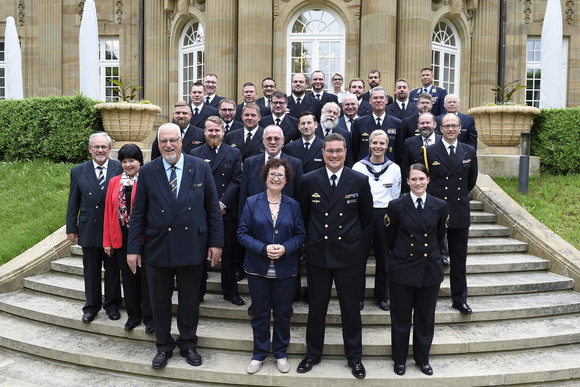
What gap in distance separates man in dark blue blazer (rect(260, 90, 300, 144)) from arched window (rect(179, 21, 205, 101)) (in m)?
9.50

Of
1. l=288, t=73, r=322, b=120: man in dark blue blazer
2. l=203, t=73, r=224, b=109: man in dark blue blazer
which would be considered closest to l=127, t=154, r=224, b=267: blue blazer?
l=288, t=73, r=322, b=120: man in dark blue blazer

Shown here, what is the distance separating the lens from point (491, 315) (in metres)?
5.61

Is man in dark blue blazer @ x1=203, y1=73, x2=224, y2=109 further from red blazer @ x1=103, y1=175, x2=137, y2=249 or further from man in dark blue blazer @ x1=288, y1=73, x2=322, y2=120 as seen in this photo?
red blazer @ x1=103, y1=175, x2=137, y2=249

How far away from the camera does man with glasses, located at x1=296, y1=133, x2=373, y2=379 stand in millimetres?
4598

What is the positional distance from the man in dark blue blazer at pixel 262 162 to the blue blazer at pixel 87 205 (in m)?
1.49

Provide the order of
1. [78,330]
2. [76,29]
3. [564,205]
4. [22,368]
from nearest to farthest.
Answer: [22,368] < [78,330] < [564,205] < [76,29]

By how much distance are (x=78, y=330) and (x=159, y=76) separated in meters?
12.0

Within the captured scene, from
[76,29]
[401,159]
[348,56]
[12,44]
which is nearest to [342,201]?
[401,159]

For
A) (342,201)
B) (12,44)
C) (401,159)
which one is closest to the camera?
(342,201)

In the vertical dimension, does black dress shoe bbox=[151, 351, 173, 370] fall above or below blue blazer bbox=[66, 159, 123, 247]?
below

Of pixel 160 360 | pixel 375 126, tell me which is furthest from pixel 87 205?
pixel 375 126

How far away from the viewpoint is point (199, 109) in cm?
738

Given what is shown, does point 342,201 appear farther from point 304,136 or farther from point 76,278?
point 76,278

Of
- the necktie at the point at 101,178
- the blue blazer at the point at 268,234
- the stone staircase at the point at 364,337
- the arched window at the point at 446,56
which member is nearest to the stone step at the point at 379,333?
the stone staircase at the point at 364,337
